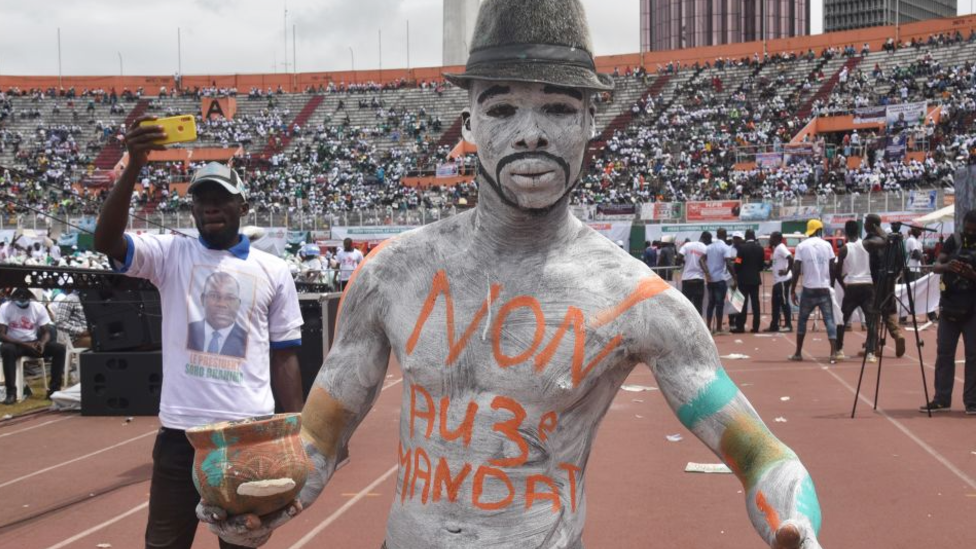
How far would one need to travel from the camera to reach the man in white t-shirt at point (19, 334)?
37.5ft

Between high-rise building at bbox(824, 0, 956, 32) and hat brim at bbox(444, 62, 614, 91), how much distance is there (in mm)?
163251

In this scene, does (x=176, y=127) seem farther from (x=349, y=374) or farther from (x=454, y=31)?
(x=454, y=31)

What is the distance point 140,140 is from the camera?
3.50m

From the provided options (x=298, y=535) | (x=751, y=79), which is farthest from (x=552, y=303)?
(x=751, y=79)

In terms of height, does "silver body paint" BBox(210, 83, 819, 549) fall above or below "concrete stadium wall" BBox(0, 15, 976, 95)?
below

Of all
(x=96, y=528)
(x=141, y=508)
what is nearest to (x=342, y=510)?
(x=141, y=508)

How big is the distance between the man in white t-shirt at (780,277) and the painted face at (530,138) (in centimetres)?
1439

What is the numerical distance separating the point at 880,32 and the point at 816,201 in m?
24.2

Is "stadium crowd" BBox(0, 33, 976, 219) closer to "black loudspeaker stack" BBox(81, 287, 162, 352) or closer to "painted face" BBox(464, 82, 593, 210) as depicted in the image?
"black loudspeaker stack" BBox(81, 287, 162, 352)

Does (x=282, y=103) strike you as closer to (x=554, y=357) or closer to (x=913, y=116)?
(x=913, y=116)

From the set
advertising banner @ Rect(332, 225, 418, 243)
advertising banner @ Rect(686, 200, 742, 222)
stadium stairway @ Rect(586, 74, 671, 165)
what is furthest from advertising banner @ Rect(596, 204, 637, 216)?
stadium stairway @ Rect(586, 74, 671, 165)

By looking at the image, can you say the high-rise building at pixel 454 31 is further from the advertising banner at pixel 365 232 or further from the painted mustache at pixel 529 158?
the painted mustache at pixel 529 158

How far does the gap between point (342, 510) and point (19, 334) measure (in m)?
6.83

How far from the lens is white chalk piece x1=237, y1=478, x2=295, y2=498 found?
73.3 inches
